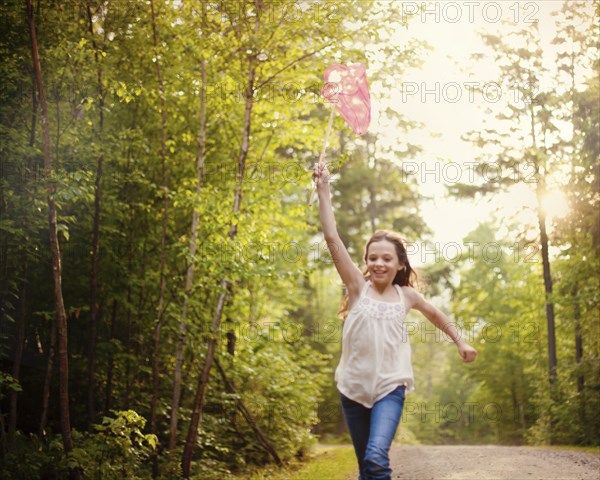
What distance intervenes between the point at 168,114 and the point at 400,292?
7.65 m

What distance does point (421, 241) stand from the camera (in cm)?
2614

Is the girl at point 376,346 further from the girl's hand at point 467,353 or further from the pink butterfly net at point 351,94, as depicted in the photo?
the pink butterfly net at point 351,94

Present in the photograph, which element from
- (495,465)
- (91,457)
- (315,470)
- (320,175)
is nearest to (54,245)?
(91,457)

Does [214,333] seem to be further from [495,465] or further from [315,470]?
[495,465]

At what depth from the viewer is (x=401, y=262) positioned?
466 centimetres

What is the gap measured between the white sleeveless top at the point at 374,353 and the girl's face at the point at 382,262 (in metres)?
0.17

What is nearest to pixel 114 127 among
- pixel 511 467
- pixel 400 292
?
pixel 400 292

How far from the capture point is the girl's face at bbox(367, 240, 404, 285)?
14.6 ft

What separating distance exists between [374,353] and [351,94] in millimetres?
2897

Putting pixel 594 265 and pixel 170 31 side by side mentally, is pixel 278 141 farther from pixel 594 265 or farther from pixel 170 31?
pixel 594 265

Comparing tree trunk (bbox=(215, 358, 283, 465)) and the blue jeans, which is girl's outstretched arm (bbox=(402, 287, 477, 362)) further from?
tree trunk (bbox=(215, 358, 283, 465))

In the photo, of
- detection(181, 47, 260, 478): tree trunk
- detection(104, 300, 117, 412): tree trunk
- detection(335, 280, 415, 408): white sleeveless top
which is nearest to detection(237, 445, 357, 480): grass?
detection(181, 47, 260, 478): tree trunk

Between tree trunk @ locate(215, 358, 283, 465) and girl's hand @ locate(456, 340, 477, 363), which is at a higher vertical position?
girl's hand @ locate(456, 340, 477, 363)

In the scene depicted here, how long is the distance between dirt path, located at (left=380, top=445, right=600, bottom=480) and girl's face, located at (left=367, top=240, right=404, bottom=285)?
255 inches
